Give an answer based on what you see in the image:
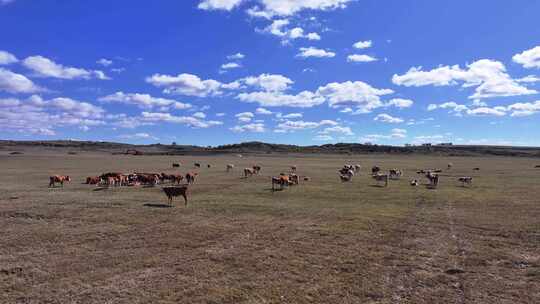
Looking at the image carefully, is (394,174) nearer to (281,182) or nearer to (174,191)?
(281,182)

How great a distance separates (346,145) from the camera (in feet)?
595

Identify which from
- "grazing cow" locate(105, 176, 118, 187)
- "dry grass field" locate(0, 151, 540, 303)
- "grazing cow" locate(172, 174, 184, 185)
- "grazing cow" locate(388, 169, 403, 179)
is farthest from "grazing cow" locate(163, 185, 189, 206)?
"grazing cow" locate(388, 169, 403, 179)

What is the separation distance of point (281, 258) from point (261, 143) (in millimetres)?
169884

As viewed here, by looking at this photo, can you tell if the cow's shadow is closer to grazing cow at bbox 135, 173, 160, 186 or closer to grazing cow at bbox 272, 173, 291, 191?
grazing cow at bbox 272, 173, 291, 191

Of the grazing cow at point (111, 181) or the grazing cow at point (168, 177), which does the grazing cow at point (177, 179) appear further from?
the grazing cow at point (111, 181)

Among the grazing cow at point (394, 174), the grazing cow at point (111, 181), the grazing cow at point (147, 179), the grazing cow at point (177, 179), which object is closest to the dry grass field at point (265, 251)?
the grazing cow at point (111, 181)

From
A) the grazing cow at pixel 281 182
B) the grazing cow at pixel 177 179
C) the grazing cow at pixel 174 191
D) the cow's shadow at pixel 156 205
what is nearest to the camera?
the cow's shadow at pixel 156 205

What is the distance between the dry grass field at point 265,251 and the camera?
31.8 ft

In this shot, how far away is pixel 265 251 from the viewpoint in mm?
13016

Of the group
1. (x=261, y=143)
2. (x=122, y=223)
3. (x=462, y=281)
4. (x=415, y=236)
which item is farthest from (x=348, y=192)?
(x=261, y=143)

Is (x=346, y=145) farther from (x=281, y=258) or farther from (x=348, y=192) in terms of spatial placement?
A: (x=281, y=258)

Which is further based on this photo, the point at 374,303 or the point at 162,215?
the point at 162,215

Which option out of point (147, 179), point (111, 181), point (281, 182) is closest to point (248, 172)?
point (281, 182)

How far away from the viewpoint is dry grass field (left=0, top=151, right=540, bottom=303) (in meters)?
9.70
